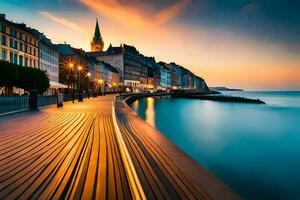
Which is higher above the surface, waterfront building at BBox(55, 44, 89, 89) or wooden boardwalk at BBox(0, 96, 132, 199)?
waterfront building at BBox(55, 44, 89, 89)

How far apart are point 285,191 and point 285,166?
4522 mm

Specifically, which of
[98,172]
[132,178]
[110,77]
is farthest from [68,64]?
[132,178]

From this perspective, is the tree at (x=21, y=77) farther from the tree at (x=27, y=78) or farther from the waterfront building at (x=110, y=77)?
the waterfront building at (x=110, y=77)

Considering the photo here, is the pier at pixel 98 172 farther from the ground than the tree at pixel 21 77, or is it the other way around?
the tree at pixel 21 77

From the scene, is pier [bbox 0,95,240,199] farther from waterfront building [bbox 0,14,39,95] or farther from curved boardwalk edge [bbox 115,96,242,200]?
waterfront building [bbox 0,14,39,95]

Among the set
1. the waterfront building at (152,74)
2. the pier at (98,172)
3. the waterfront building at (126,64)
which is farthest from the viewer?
the waterfront building at (152,74)

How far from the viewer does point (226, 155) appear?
16.5 meters

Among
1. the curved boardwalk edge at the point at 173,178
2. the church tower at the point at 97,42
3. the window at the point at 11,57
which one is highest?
the church tower at the point at 97,42

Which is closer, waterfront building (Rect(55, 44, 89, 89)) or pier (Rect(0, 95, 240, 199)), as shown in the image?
pier (Rect(0, 95, 240, 199))

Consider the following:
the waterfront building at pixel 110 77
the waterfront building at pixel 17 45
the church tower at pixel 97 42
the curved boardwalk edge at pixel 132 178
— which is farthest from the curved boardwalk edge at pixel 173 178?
the church tower at pixel 97 42

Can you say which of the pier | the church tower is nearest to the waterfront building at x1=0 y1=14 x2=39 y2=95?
the pier

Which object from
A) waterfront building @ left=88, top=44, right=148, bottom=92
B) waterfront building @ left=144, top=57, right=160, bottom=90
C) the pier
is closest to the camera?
the pier

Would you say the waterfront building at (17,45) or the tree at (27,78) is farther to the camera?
the waterfront building at (17,45)

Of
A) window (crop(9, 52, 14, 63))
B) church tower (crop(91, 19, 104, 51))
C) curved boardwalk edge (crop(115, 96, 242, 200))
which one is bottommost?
curved boardwalk edge (crop(115, 96, 242, 200))
